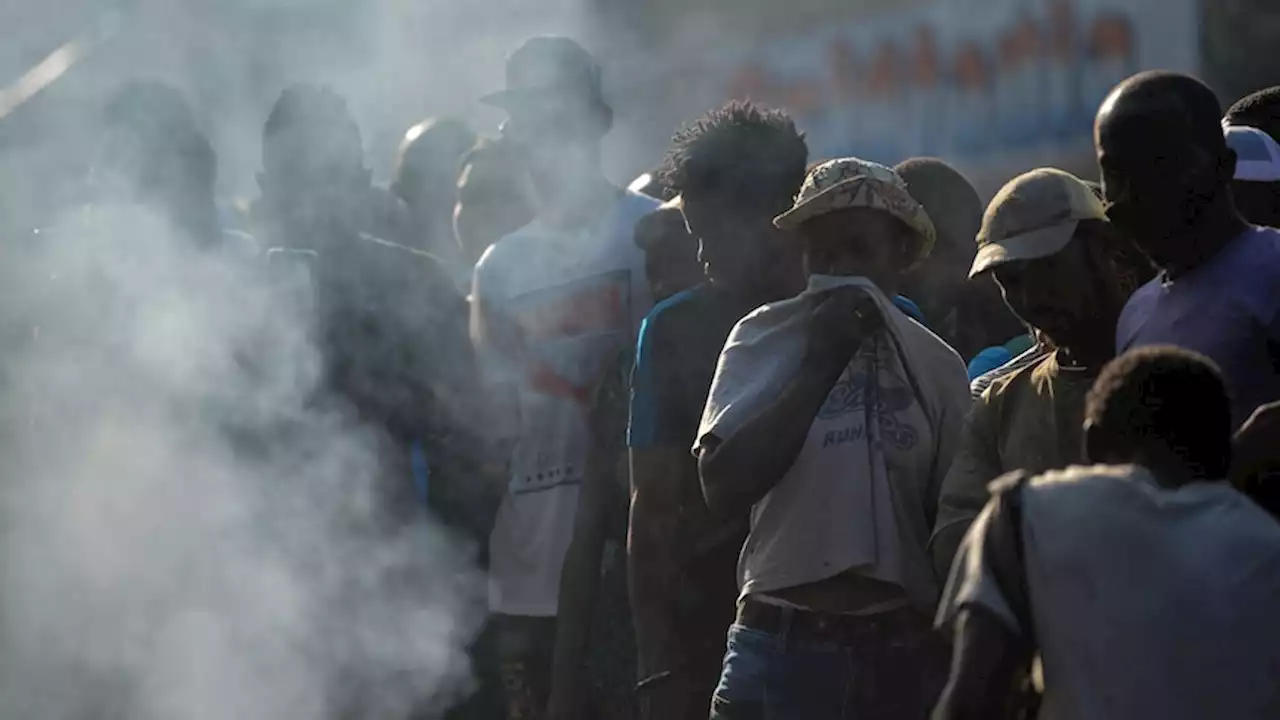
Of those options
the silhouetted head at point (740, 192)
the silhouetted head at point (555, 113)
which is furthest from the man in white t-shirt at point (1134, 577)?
the silhouetted head at point (555, 113)

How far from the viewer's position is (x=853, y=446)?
3961 millimetres

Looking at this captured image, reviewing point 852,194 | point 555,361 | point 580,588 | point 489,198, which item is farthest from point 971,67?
point 852,194

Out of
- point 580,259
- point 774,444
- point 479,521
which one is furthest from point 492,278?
point 774,444

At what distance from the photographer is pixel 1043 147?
8.23 meters

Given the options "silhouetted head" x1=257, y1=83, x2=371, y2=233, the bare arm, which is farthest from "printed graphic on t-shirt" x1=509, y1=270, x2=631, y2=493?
"silhouetted head" x1=257, y1=83, x2=371, y2=233

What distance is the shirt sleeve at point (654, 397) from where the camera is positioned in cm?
462

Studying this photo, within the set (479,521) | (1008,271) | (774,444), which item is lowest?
(479,521)

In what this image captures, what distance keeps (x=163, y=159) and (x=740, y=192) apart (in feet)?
8.87

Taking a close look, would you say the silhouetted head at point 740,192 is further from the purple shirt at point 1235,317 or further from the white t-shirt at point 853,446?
the purple shirt at point 1235,317

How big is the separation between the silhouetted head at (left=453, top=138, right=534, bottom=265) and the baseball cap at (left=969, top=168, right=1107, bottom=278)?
282 centimetres

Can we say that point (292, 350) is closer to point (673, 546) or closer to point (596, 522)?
point (596, 522)

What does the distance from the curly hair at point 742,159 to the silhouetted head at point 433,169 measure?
3.00m

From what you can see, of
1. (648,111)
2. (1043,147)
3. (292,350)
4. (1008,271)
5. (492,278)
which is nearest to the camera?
(1008,271)

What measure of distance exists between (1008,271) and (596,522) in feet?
6.43
